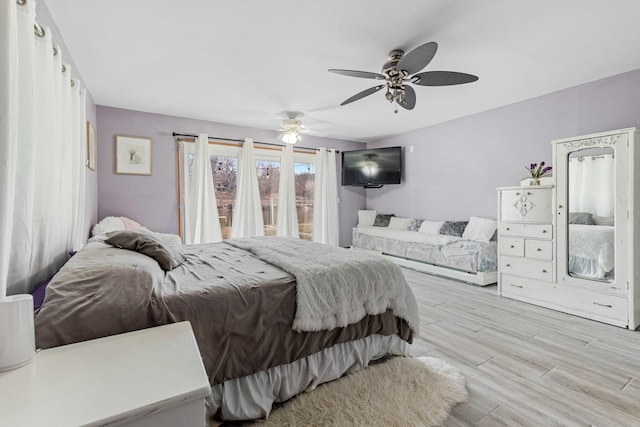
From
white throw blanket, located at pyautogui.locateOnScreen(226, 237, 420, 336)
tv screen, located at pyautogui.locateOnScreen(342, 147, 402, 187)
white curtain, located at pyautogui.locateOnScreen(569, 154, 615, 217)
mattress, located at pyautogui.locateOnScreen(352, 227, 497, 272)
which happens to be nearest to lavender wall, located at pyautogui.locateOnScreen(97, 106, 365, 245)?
tv screen, located at pyautogui.locateOnScreen(342, 147, 402, 187)

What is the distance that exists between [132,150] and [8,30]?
3381 millimetres

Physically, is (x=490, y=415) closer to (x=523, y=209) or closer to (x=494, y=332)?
(x=494, y=332)

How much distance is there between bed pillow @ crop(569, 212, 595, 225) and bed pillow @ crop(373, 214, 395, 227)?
308cm

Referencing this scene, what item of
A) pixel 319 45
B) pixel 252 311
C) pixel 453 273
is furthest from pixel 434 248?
pixel 252 311

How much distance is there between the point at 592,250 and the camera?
2.93 metres

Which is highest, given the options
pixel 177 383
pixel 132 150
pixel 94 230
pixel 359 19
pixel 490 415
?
pixel 359 19

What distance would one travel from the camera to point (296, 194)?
225 inches

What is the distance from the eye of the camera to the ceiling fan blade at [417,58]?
2029mm

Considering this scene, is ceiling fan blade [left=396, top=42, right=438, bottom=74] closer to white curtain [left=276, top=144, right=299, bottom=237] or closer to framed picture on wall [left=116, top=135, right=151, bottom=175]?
white curtain [left=276, top=144, right=299, bottom=237]

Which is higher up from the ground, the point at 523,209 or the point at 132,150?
the point at 132,150

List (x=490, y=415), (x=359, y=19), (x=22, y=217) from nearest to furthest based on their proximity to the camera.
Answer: (x=22, y=217)
(x=490, y=415)
(x=359, y=19)

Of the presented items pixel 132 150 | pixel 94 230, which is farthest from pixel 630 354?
pixel 132 150

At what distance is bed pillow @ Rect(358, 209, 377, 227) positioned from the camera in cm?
617

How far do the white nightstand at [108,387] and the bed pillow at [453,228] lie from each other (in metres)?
4.33
